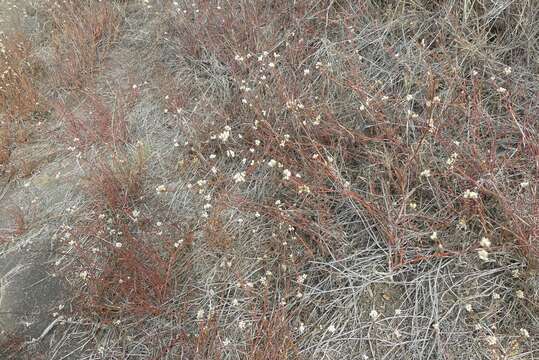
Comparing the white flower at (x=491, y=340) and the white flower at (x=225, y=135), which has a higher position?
the white flower at (x=225, y=135)

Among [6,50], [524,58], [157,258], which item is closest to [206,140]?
[157,258]

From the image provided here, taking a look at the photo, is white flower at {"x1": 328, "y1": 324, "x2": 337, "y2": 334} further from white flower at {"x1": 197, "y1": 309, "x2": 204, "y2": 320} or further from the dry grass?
white flower at {"x1": 197, "y1": 309, "x2": 204, "y2": 320}

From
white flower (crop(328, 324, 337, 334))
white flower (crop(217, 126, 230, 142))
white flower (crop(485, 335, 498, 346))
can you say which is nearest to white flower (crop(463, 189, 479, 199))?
white flower (crop(485, 335, 498, 346))

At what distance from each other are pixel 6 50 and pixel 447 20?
3.91m

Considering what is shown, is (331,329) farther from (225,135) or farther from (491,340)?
(225,135)

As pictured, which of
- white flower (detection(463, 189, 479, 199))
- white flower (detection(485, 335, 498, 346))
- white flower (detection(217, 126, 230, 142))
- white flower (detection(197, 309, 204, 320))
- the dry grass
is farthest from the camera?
white flower (detection(217, 126, 230, 142))

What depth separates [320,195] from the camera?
2.51 meters

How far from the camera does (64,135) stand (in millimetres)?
3709

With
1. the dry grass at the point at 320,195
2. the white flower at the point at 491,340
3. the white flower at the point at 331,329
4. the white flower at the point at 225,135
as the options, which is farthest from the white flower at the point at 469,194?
the white flower at the point at 225,135

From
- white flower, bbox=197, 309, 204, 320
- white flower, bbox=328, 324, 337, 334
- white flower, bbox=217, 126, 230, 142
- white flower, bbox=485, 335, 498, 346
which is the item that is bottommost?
white flower, bbox=485, 335, 498, 346

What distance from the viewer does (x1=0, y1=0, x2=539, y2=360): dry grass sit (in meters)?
2.18

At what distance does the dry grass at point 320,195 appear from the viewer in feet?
7.16

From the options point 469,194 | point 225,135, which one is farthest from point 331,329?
point 225,135

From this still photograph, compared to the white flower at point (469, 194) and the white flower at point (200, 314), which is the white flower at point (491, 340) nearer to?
the white flower at point (469, 194)
